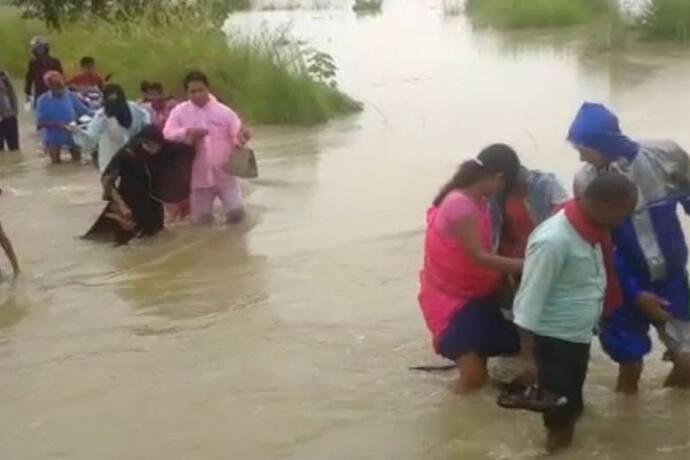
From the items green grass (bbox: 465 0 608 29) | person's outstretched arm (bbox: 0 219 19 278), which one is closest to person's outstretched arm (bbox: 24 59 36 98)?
person's outstretched arm (bbox: 0 219 19 278)

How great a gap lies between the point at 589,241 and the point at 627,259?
542mm

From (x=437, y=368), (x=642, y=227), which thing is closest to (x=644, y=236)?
(x=642, y=227)

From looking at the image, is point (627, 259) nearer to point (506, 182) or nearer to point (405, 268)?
point (506, 182)

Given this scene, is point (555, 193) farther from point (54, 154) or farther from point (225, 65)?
point (225, 65)

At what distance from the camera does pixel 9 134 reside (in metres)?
17.1

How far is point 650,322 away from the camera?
635 centimetres

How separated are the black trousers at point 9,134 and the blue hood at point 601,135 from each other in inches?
458

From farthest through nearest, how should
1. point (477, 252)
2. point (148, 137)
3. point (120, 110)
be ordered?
point (120, 110) < point (148, 137) < point (477, 252)

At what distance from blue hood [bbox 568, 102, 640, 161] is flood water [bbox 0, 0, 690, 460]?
1089 mm

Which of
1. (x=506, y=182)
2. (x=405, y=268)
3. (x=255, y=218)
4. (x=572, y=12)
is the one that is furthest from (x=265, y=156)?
(x=572, y=12)

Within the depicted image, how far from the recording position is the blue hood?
246 inches

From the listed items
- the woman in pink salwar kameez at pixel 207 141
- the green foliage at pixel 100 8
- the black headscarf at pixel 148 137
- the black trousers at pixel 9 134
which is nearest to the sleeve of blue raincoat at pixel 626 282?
the woman in pink salwar kameez at pixel 207 141

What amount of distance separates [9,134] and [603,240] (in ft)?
40.1

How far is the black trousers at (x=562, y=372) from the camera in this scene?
19.3 ft
